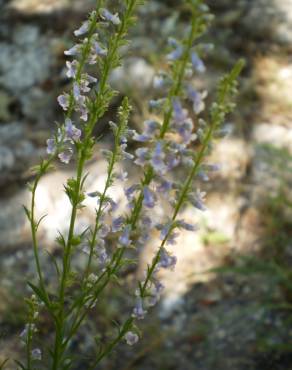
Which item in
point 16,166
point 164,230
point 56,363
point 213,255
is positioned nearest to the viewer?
point 164,230

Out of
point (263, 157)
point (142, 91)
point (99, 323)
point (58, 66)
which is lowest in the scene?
point (99, 323)

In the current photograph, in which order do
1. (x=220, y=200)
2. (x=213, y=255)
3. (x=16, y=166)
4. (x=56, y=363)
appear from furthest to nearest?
(x=16, y=166), (x=220, y=200), (x=213, y=255), (x=56, y=363)

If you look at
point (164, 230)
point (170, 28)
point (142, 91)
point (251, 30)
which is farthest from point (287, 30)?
point (164, 230)

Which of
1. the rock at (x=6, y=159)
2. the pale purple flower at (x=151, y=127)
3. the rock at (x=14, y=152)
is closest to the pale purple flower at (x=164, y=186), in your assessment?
the pale purple flower at (x=151, y=127)

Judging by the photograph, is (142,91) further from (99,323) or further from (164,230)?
(164,230)

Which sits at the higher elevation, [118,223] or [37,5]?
[37,5]

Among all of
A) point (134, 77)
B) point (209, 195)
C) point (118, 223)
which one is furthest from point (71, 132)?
point (134, 77)

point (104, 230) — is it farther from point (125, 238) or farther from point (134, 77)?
point (134, 77)

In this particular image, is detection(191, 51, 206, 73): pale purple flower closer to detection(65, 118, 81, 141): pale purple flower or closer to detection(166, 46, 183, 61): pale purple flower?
detection(166, 46, 183, 61): pale purple flower

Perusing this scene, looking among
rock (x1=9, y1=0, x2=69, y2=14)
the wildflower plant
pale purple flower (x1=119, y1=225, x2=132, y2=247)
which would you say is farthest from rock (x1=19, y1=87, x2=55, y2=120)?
pale purple flower (x1=119, y1=225, x2=132, y2=247)
